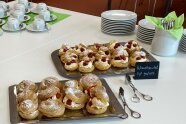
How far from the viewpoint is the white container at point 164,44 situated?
1.33 metres

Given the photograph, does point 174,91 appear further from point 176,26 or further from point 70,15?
point 70,15

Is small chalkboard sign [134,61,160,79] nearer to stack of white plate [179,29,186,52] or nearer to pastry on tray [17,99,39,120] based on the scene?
stack of white plate [179,29,186,52]

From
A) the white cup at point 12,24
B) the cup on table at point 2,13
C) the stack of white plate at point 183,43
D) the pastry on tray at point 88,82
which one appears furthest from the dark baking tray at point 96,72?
the cup on table at point 2,13

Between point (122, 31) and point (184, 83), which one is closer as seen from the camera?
point (184, 83)

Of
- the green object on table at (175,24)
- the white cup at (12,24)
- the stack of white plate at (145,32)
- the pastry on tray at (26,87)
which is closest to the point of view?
the pastry on tray at (26,87)

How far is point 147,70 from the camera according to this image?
116cm

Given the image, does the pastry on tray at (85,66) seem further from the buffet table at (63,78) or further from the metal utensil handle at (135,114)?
the metal utensil handle at (135,114)

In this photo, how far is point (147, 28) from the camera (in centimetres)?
149

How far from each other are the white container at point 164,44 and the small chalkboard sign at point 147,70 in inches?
9.1

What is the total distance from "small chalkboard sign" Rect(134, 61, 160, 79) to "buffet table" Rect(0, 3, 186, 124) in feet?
0.07

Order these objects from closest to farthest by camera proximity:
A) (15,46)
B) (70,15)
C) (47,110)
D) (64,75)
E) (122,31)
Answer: (47,110) → (64,75) → (15,46) → (122,31) → (70,15)

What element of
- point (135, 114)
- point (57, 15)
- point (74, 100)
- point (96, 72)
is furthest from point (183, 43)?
point (57, 15)

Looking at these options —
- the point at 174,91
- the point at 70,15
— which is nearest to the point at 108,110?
the point at 174,91

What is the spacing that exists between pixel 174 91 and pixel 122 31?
23.2 inches
